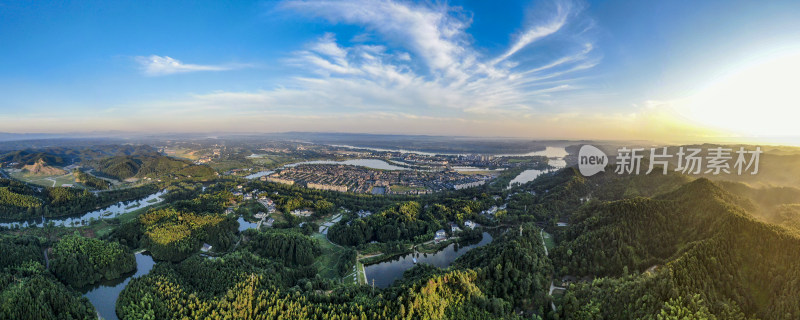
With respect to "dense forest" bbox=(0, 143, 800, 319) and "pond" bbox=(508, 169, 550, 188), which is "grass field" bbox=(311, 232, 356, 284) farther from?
"pond" bbox=(508, 169, 550, 188)

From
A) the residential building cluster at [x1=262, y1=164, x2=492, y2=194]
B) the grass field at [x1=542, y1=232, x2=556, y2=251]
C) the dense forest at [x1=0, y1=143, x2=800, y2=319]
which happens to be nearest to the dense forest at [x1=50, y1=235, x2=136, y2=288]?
the dense forest at [x1=0, y1=143, x2=800, y2=319]

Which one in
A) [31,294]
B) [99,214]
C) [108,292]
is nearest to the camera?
[31,294]

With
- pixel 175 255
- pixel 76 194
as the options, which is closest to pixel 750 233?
pixel 175 255

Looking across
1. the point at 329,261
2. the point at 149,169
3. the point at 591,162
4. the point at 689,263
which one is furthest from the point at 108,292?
the point at 149,169

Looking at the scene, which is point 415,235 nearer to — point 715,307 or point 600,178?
point 715,307

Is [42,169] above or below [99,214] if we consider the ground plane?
above

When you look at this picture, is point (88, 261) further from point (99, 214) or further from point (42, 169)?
point (42, 169)
